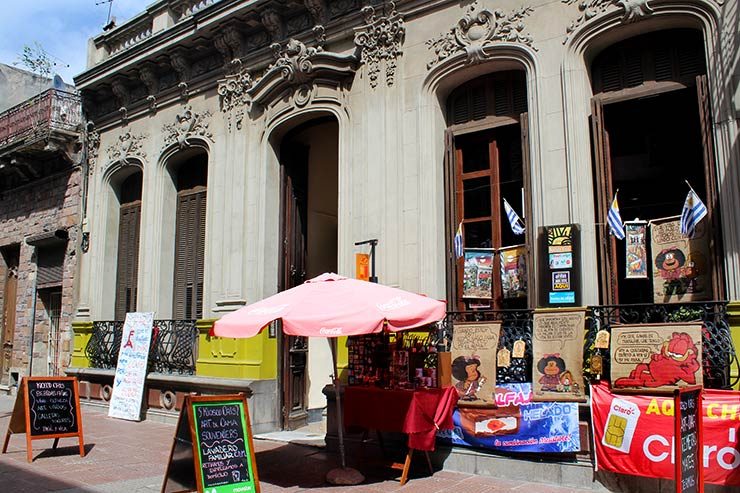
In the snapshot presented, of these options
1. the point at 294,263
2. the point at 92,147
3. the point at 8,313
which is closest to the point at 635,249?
the point at 294,263

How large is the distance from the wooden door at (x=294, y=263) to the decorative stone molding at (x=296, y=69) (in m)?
1.28

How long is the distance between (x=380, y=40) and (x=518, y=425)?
6472mm

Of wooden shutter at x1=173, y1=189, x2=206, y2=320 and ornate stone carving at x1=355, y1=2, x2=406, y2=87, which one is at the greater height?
ornate stone carving at x1=355, y1=2, x2=406, y2=87

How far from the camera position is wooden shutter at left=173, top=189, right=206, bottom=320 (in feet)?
45.4

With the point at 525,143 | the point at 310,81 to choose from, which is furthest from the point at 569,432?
the point at 310,81

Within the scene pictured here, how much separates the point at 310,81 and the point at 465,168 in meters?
3.49

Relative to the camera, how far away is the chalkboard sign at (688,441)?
5.39m

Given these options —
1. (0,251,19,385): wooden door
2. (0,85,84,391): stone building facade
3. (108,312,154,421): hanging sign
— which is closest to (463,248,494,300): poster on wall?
(108,312,154,421): hanging sign

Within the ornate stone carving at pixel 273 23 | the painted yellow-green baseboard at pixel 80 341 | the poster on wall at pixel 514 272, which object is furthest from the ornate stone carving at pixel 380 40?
the painted yellow-green baseboard at pixel 80 341

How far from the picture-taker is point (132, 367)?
525 inches

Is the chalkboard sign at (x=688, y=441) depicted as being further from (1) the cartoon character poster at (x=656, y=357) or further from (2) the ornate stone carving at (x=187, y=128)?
(2) the ornate stone carving at (x=187, y=128)

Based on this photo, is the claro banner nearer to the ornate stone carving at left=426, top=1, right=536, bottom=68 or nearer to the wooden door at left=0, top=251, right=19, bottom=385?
the ornate stone carving at left=426, top=1, right=536, bottom=68

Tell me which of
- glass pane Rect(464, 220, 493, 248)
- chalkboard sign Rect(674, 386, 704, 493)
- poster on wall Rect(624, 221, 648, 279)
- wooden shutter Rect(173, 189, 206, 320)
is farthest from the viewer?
wooden shutter Rect(173, 189, 206, 320)

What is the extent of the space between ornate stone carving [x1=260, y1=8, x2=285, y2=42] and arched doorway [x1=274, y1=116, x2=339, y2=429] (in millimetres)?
1732
